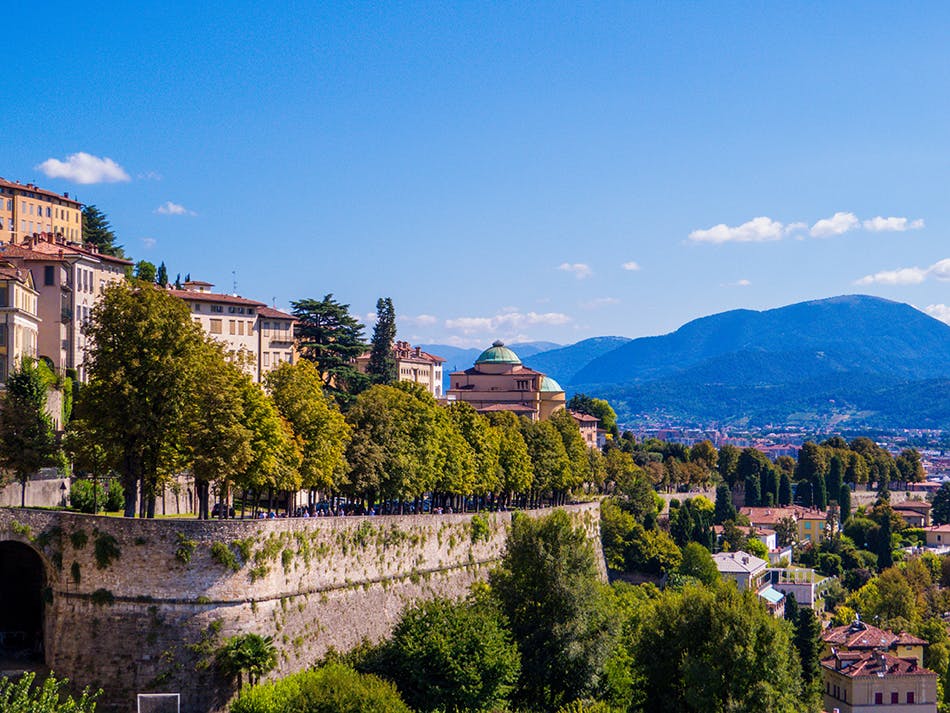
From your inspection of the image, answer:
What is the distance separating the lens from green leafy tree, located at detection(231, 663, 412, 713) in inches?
1731

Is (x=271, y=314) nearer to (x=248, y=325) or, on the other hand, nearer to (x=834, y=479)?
(x=248, y=325)

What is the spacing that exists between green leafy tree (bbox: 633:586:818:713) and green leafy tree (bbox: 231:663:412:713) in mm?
14287

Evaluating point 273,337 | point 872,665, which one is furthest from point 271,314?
point 872,665

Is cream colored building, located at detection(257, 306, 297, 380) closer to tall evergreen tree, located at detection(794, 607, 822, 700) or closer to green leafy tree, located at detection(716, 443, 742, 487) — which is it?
tall evergreen tree, located at detection(794, 607, 822, 700)

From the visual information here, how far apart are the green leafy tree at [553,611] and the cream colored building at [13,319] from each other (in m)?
28.2

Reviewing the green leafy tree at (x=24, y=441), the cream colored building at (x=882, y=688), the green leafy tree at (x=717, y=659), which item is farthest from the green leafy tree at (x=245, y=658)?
the cream colored building at (x=882, y=688)

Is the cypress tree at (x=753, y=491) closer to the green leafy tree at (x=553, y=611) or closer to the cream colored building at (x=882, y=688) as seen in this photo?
the cream colored building at (x=882, y=688)

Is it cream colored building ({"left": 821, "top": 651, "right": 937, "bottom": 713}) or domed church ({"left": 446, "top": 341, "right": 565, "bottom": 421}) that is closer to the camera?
cream colored building ({"left": 821, "top": 651, "right": 937, "bottom": 713})

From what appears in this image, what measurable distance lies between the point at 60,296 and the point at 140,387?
2982 centimetres

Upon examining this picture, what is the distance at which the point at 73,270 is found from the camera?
256 ft

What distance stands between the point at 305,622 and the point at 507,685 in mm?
8761

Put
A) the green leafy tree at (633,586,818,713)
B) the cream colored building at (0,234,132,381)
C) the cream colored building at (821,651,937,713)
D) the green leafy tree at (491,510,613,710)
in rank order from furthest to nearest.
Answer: the cream colored building at (821,651,937,713), the cream colored building at (0,234,132,381), the green leafy tree at (491,510,613,710), the green leafy tree at (633,586,818,713)

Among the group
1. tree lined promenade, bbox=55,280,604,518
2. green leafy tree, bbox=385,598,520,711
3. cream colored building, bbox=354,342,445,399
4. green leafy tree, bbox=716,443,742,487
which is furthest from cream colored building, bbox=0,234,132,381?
green leafy tree, bbox=716,443,742,487

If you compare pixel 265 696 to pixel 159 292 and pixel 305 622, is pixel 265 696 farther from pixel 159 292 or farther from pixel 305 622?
pixel 159 292
